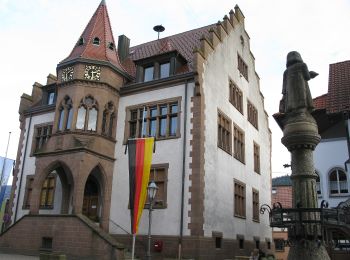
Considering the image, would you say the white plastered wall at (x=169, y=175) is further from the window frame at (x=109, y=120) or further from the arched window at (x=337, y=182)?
the arched window at (x=337, y=182)

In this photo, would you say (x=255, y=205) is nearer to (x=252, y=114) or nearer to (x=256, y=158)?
(x=256, y=158)

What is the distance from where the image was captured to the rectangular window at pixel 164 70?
79.6 feet

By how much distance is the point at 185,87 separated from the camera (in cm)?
2250

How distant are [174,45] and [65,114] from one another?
1019 cm

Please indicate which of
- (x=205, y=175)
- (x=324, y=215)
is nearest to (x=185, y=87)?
(x=205, y=175)

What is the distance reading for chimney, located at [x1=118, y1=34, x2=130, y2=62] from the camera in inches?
1221

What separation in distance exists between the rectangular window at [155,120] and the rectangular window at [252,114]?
951 centimetres

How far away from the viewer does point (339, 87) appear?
22594 mm

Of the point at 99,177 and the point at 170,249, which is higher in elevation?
the point at 99,177

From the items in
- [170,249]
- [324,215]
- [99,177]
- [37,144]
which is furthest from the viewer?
[37,144]

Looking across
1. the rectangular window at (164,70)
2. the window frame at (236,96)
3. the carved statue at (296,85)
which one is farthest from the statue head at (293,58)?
the window frame at (236,96)

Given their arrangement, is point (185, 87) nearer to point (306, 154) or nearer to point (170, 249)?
point (170, 249)

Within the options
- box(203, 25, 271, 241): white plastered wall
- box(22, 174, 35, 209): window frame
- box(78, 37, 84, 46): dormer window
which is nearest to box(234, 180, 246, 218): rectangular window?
box(203, 25, 271, 241): white plastered wall

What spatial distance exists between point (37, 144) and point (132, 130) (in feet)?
27.7
